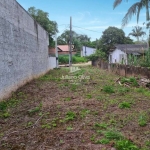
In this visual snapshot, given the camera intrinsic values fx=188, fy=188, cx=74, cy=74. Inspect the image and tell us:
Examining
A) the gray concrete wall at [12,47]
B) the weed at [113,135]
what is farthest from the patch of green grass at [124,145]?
the gray concrete wall at [12,47]

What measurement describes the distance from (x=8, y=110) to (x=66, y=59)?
2807 centimetres

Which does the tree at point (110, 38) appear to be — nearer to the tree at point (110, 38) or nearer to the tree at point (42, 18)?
the tree at point (110, 38)

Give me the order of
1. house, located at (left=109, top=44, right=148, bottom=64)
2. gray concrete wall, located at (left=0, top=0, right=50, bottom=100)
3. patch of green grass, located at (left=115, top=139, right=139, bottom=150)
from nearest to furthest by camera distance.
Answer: patch of green grass, located at (left=115, top=139, right=139, bottom=150) < gray concrete wall, located at (left=0, top=0, right=50, bottom=100) < house, located at (left=109, top=44, right=148, bottom=64)

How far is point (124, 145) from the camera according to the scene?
2766 mm

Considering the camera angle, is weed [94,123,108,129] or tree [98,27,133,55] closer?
weed [94,123,108,129]

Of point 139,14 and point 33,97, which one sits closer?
point 33,97

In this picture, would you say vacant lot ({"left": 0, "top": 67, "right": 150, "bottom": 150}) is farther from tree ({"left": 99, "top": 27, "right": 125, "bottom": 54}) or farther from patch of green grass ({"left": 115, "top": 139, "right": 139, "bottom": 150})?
tree ({"left": 99, "top": 27, "right": 125, "bottom": 54})

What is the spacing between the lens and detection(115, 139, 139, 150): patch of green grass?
107 inches

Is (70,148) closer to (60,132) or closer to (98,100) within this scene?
(60,132)

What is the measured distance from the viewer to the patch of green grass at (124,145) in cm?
272

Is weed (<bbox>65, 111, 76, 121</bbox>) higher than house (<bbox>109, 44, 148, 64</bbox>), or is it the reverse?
house (<bbox>109, 44, 148, 64</bbox>)

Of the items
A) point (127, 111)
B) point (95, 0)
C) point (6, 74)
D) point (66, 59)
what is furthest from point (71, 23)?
point (127, 111)

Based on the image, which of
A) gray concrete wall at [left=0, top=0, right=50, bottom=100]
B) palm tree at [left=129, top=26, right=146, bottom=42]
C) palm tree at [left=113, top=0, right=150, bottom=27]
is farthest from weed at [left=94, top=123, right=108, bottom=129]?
palm tree at [left=129, top=26, right=146, bottom=42]

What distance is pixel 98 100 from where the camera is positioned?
5.64m
